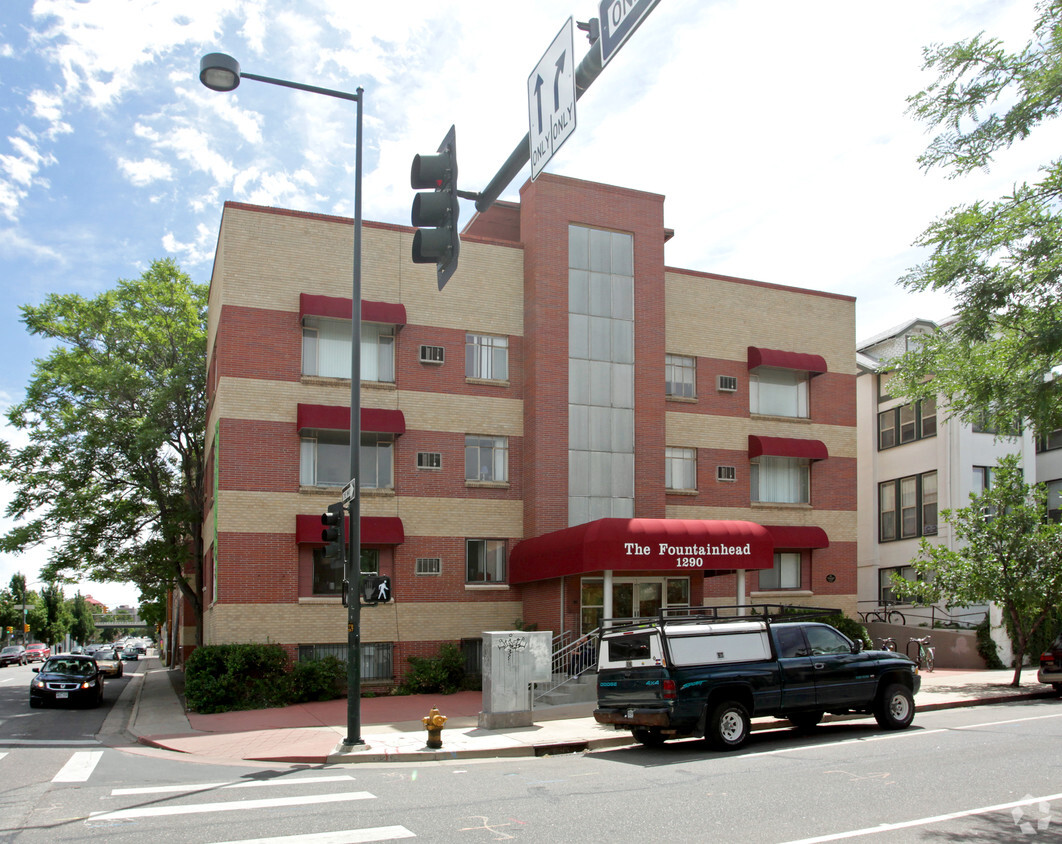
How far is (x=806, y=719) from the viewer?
1548 cm

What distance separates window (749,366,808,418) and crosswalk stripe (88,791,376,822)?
21.2 metres

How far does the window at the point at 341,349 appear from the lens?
→ 24906mm

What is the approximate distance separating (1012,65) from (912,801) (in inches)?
338

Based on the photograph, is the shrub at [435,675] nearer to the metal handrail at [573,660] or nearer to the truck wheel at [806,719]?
the metal handrail at [573,660]

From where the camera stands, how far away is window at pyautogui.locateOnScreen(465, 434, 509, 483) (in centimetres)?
2614

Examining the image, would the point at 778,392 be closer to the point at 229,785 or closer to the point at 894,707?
the point at 894,707

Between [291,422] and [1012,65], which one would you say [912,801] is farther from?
[291,422]

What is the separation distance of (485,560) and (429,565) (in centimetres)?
167

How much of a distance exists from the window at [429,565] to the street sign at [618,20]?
19.8 meters

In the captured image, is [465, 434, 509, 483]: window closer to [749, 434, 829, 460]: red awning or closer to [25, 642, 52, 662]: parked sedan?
[749, 434, 829, 460]: red awning

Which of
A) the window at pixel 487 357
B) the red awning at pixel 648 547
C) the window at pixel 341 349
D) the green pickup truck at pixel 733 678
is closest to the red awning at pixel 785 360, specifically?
the red awning at pixel 648 547

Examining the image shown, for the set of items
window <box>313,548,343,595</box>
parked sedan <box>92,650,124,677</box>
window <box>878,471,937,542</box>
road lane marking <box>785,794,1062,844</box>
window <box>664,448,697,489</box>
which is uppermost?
window <box>664,448,697,489</box>

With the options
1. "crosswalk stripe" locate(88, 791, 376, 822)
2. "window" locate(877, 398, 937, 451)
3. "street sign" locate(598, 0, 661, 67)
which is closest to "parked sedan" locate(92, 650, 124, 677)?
"window" locate(877, 398, 937, 451)

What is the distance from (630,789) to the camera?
35.7 ft
